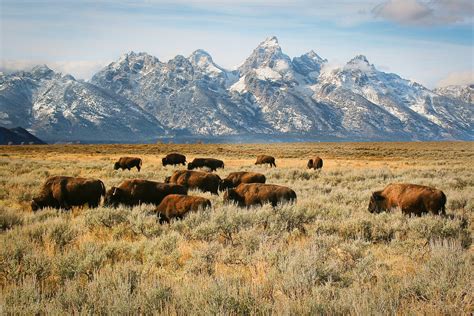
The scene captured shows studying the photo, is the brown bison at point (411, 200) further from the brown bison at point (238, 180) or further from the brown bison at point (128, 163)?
the brown bison at point (128, 163)

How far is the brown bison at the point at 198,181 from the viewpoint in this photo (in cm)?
1678

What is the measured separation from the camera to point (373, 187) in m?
19.5

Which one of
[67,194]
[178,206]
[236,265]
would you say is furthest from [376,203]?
[67,194]

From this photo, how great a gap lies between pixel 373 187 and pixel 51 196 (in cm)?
1457

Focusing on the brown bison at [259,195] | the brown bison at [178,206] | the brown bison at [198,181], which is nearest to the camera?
the brown bison at [178,206]

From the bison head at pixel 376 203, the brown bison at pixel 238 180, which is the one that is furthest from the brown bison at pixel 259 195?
the brown bison at pixel 238 180

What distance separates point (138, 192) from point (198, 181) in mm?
4405

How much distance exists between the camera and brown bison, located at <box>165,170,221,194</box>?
16.8 metres

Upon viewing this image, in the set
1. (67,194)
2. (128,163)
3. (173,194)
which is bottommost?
(128,163)

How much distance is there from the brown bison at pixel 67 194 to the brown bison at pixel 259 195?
4.35 m

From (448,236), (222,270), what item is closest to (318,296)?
(222,270)

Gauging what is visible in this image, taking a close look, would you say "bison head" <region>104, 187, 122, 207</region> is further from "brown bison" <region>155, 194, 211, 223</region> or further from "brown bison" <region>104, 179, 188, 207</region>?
"brown bison" <region>155, 194, 211, 223</region>

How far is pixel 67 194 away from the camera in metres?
12.3

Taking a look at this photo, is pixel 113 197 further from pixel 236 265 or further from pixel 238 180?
pixel 236 265
